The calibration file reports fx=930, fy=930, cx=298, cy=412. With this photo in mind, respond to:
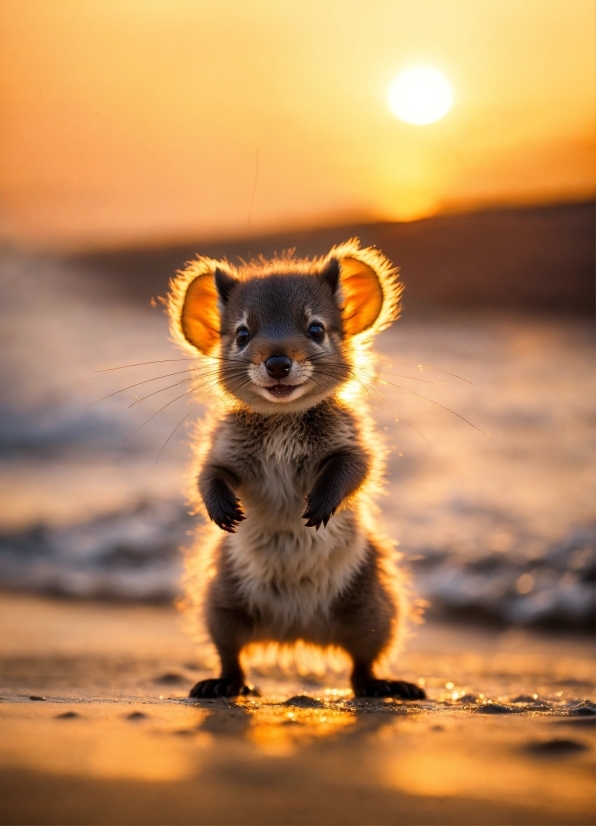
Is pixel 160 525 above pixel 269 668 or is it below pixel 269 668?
above

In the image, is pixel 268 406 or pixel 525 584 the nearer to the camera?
pixel 268 406

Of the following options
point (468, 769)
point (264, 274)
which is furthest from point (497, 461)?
Answer: point (468, 769)

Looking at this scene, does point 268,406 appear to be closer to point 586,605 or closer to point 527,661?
point 527,661

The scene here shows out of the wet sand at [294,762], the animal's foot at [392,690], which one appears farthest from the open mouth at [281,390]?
the animal's foot at [392,690]

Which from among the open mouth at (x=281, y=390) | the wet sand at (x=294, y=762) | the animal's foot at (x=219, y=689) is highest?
the open mouth at (x=281, y=390)

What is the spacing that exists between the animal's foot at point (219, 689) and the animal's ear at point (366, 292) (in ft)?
6.25

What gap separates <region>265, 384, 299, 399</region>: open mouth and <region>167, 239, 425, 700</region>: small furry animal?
8 centimetres

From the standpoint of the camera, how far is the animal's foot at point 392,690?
4.45 m

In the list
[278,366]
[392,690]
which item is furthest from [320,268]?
[392,690]

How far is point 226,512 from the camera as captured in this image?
14.2 ft

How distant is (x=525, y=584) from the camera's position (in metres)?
8.16

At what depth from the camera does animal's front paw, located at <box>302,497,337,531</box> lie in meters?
4.23

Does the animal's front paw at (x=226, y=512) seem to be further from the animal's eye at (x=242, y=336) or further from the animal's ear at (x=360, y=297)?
the animal's ear at (x=360, y=297)

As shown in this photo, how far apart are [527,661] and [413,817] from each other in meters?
4.72
